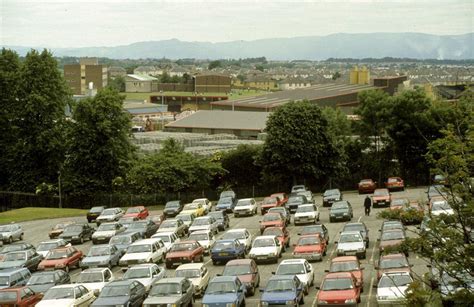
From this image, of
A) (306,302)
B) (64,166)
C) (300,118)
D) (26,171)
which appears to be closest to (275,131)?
(300,118)

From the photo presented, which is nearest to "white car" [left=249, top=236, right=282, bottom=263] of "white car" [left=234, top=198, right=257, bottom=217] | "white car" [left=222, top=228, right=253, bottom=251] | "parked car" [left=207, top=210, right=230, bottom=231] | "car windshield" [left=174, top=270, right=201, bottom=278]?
"white car" [left=222, top=228, right=253, bottom=251]

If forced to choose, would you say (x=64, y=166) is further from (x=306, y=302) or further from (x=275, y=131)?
(x=306, y=302)

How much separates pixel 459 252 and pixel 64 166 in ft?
209

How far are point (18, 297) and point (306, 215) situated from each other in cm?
2361

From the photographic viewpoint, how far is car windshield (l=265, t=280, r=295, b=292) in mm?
28625

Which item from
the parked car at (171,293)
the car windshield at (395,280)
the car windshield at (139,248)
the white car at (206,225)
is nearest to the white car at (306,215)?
the white car at (206,225)

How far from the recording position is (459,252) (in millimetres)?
18344

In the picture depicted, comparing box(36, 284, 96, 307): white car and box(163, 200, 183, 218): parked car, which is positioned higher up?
box(36, 284, 96, 307): white car

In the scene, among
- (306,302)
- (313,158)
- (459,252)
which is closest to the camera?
(459,252)

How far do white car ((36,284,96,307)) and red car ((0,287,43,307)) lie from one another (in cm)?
93

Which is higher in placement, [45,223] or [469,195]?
[469,195]

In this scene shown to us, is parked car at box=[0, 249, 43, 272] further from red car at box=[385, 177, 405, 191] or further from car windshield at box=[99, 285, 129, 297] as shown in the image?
red car at box=[385, 177, 405, 191]

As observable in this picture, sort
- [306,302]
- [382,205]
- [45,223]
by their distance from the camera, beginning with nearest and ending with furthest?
[306,302] < [382,205] < [45,223]

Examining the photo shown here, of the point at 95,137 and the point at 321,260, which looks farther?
the point at 95,137
